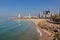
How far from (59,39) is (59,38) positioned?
0.46 feet

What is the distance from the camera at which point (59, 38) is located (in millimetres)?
19125

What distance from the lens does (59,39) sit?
62.7 feet

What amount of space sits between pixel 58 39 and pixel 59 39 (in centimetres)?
14

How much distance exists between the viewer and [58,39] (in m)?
19.2

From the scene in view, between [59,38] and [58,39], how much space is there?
206 millimetres
